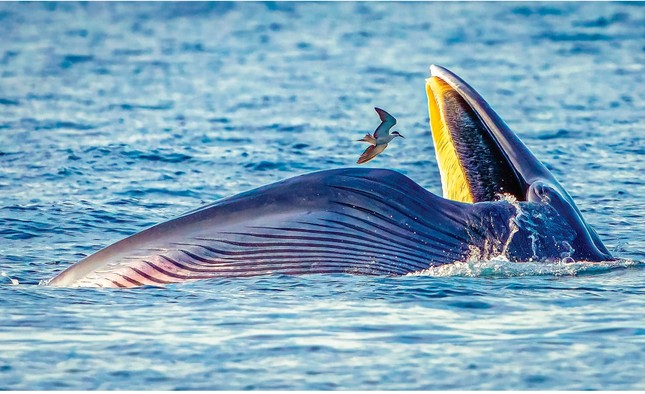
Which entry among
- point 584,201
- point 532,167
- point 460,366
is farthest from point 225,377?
point 584,201

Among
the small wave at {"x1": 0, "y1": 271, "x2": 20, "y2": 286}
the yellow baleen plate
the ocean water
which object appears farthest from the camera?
the small wave at {"x1": 0, "y1": 271, "x2": 20, "y2": 286}

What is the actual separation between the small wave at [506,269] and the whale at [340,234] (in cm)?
9

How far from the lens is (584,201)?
653 inches

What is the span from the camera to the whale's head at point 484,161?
420 inches

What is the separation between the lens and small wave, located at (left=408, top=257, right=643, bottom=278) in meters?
10.4

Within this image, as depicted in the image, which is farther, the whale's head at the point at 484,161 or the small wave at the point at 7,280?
the small wave at the point at 7,280

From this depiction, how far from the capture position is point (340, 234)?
10094mm

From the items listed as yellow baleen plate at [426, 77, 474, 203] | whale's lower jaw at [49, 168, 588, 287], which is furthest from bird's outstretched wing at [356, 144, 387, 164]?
whale's lower jaw at [49, 168, 588, 287]

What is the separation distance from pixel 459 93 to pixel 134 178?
783cm

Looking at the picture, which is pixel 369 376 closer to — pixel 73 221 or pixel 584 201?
pixel 73 221

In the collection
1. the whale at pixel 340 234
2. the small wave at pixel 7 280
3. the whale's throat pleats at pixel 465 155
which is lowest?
the small wave at pixel 7 280

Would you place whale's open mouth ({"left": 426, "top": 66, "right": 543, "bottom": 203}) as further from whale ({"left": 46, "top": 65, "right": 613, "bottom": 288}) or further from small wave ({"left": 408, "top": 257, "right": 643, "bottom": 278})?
small wave ({"left": 408, "top": 257, "right": 643, "bottom": 278})

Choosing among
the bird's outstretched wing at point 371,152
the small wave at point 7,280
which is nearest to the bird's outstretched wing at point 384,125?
the bird's outstretched wing at point 371,152

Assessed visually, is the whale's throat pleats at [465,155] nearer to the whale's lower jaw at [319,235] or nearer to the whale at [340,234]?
the whale at [340,234]
